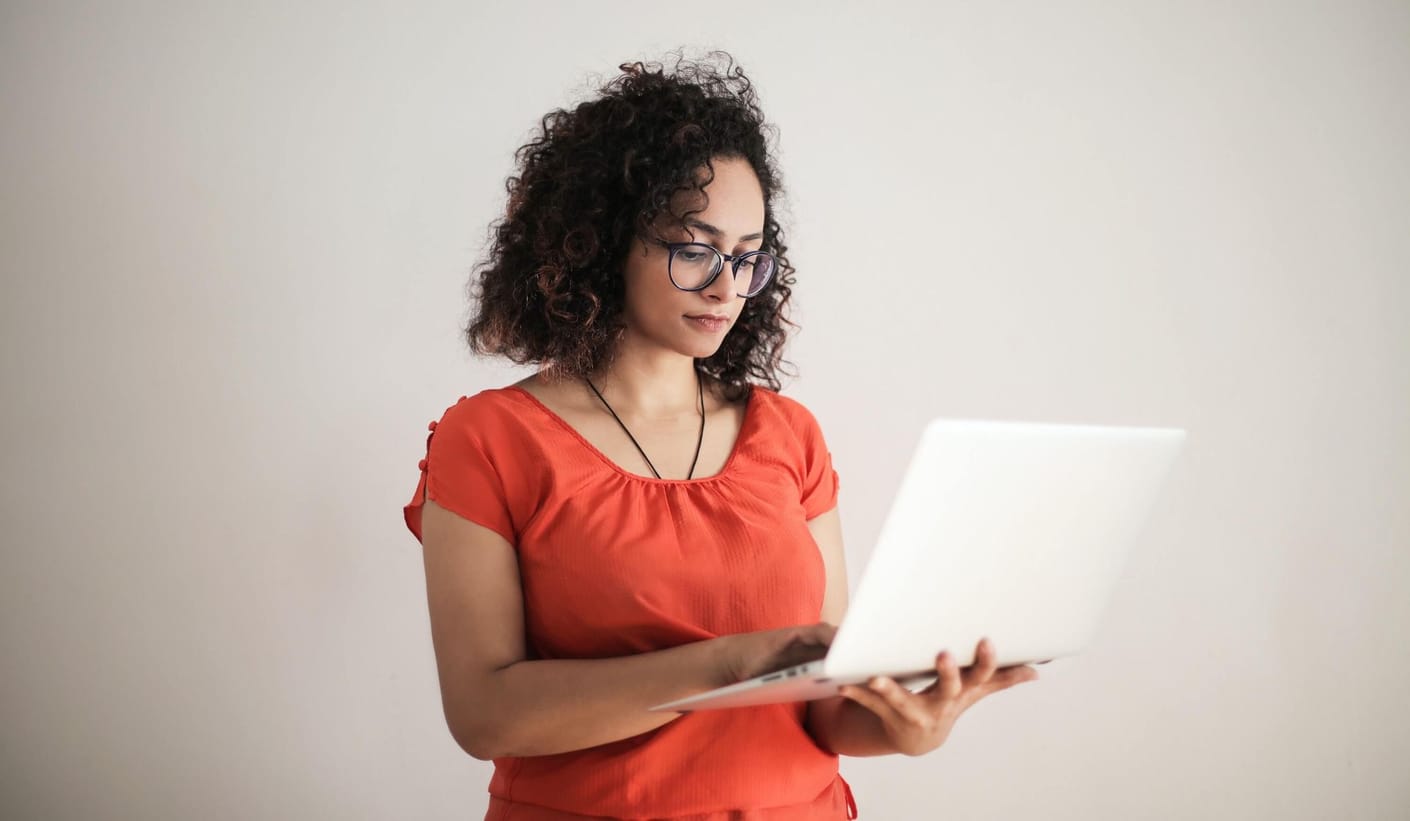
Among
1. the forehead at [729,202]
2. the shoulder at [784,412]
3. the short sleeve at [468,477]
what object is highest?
the forehead at [729,202]

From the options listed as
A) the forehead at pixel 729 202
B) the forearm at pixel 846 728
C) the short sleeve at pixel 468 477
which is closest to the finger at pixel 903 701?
the forearm at pixel 846 728

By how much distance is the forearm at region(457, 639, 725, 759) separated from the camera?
116cm

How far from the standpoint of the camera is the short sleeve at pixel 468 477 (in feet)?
4.22

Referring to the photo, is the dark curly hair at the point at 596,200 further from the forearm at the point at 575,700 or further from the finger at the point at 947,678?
the finger at the point at 947,678

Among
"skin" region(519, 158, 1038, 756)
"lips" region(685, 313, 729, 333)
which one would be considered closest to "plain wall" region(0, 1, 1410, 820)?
"skin" region(519, 158, 1038, 756)

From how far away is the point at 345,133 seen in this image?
6.42 ft

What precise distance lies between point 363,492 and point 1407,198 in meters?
2.07

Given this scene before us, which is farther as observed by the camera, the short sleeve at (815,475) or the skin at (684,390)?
the short sleeve at (815,475)

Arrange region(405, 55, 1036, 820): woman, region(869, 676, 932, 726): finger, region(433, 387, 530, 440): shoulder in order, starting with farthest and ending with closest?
region(433, 387, 530, 440): shoulder, region(405, 55, 1036, 820): woman, region(869, 676, 932, 726): finger

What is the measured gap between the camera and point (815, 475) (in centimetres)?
156

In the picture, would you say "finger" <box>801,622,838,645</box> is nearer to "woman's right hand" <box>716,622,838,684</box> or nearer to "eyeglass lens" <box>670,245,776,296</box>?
"woman's right hand" <box>716,622,838,684</box>

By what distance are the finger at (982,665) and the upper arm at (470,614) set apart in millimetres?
515

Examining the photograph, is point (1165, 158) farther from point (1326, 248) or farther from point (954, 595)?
point (954, 595)

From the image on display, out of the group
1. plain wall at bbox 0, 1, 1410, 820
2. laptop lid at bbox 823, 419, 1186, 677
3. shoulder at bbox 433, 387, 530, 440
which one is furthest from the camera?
plain wall at bbox 0, 1, 1410, 820
